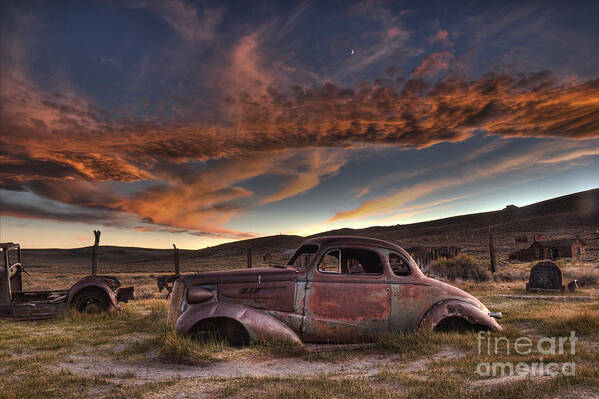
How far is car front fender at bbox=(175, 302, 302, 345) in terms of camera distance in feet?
20.3

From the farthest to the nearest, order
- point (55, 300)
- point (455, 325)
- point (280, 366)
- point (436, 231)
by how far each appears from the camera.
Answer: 1. point (436, 231)
2. point (55, 300)
3. point (455, 325)
4. point (280, 366)

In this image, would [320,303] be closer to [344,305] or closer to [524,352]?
[344,305]

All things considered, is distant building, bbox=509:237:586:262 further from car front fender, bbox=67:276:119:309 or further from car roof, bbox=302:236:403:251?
car roof, bbox=302:236:403:251

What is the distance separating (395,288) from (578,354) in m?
2.55

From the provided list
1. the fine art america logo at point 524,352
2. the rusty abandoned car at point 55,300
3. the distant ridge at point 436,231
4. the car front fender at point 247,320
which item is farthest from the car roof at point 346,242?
the distant ridge at point 436,231

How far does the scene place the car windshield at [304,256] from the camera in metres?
6.91

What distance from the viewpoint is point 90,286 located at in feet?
36.4

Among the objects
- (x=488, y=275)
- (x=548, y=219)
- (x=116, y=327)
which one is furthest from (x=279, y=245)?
(x=116, y=327)

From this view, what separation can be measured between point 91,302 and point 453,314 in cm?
905

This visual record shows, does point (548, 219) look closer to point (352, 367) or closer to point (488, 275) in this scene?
point (488, 275)

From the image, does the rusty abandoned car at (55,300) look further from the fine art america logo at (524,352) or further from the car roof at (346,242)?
the fine art america logo at (524,352)

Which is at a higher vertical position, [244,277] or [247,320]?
[244,277]

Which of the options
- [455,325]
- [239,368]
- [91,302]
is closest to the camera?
[239,368]

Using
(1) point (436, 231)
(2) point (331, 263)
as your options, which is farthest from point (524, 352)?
(1) point (436, 231)
